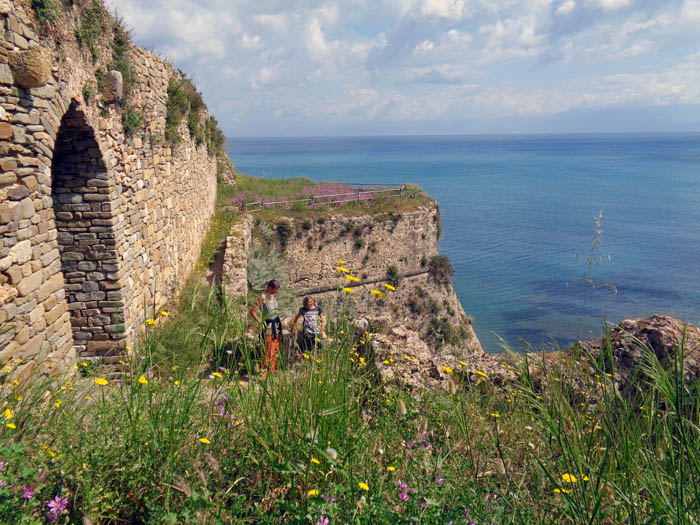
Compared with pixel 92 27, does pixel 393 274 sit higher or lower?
lower

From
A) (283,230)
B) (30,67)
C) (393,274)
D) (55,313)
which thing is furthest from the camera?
(393,274)

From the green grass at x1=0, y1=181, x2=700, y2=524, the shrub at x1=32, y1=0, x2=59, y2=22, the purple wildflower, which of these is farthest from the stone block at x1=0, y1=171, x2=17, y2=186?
the purple wildflower

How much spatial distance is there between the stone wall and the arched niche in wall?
1cm

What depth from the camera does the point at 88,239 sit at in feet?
19.6

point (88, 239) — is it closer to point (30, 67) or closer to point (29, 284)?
point (29, 284)

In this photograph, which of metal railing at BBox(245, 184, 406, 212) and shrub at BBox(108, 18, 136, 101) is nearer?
shrub at BBox(108, 18, 136, 101)

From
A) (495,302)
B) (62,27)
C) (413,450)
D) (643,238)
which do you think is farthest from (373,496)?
(643,238)

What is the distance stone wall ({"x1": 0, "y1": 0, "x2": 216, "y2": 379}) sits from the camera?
436cm

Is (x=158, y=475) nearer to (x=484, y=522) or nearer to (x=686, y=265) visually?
(x=484, y=522)

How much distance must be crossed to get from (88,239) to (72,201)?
0.52 metres

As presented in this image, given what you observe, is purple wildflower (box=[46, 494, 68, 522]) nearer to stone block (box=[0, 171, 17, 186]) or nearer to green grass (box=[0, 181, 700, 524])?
green grass (box=[0, 181, 700, 524])

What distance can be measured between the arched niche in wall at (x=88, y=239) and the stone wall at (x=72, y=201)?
13 mm

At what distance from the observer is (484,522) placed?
2234 millimetres

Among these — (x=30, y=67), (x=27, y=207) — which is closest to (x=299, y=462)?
(x=27, y=207)
